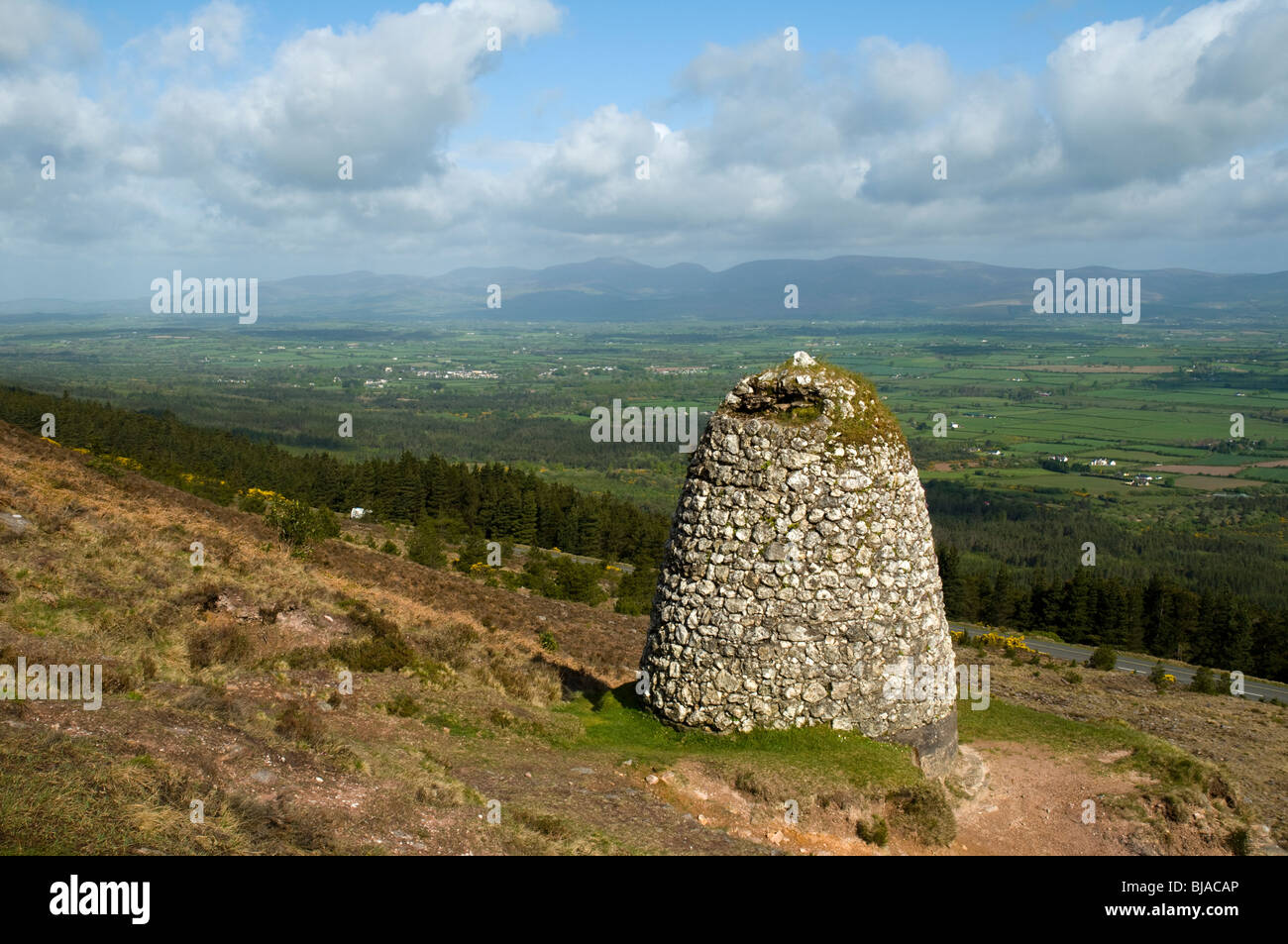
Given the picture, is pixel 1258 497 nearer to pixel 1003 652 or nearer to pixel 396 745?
pixel 1003 652

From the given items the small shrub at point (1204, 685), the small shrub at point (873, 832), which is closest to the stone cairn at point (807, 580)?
the small shrub at point (873, 832)

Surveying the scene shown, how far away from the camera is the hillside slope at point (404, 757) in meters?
8.39

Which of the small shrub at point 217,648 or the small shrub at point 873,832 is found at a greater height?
the small shrub at point 217,648

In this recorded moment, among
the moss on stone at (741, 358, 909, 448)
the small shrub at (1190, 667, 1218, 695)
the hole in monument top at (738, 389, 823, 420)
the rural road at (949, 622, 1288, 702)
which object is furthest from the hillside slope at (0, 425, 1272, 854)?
the rural road at (949, 622, 1288, 702)

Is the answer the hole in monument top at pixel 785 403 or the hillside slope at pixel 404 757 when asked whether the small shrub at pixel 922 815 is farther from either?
the hole in monument top at pixel 785 403

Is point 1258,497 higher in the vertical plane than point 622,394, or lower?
lower

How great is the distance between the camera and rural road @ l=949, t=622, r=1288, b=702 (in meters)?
39.8

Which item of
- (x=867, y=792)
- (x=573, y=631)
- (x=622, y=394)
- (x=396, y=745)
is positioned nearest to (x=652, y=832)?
(x=867, y=792)

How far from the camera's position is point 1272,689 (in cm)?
4156

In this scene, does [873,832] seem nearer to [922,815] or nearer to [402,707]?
[922,815]

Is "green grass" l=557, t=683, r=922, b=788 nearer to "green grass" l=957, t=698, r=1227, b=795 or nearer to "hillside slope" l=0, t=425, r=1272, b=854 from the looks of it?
"hillside slope" l=0, t=425, r=1272, b=854

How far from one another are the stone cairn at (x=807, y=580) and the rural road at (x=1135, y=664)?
1170 inches
